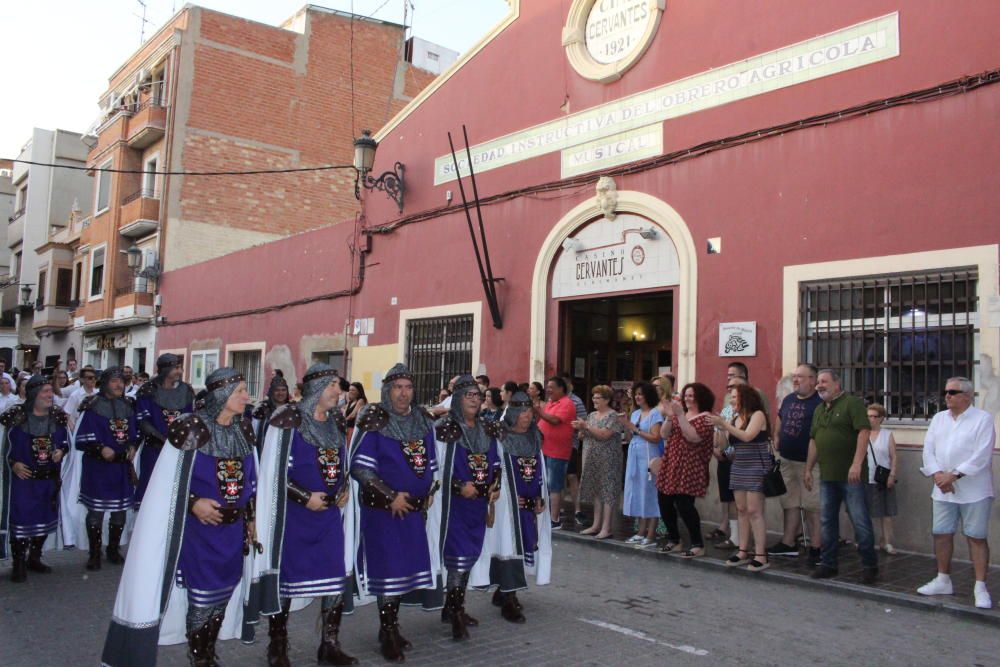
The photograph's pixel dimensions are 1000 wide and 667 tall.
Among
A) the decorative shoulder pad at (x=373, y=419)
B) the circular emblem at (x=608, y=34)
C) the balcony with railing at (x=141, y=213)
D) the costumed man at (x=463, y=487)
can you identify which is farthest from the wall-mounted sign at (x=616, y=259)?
the balcony with railing at (x=141, y=213)

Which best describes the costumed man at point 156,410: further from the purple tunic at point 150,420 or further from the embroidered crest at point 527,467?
the embroidered crest at point 527,467

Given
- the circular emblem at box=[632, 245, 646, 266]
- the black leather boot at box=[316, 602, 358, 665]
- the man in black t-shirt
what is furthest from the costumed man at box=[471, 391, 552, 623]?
the circular emblem at box=[632, 245, 646, 266]

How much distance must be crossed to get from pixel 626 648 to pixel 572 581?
1.99 metres

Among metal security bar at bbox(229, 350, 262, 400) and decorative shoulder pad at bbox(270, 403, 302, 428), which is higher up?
metal security bar at bbox(229, 350, 262, 400)

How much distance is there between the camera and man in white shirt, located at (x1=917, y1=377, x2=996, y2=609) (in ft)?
21.5

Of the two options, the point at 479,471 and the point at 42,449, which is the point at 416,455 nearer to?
the point at 479,471

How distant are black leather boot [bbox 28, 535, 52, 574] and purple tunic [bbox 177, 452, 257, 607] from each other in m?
3.74

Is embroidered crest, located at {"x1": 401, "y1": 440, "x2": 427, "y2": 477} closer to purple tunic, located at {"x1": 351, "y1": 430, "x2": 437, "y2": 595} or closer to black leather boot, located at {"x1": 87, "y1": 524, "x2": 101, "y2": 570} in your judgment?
purple tunic, located at {"x1": 351, "y1": 430, "x2": 437, "y2": 595}

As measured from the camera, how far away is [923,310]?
8.75 metres

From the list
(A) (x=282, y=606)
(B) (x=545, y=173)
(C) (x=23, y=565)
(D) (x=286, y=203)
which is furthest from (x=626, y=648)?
(D) (x=286, y=203)

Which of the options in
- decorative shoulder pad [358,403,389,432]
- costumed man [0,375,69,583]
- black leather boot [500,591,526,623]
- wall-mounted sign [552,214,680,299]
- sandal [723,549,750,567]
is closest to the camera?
decorative shoulder pad [358,403,389,432]

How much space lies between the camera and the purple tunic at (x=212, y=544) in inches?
176

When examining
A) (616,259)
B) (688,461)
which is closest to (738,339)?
(616,259)

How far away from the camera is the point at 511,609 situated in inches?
237
